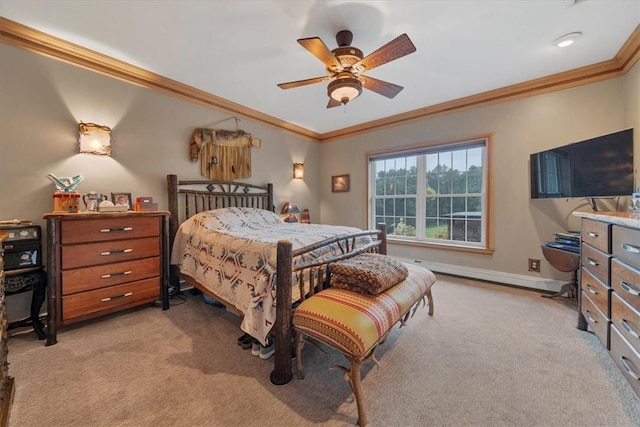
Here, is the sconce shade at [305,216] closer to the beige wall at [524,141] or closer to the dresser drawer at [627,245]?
the beige wall at [524,141]

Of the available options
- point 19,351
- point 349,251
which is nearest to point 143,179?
point 19,351

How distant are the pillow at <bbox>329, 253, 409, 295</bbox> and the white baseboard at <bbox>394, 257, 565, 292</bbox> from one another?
7.52 feet

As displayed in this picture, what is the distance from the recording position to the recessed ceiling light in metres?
2.26

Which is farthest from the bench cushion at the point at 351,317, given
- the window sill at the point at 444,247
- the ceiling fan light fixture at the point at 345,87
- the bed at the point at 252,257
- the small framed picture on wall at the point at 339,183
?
the small framed picture on wall at the point at 339,183

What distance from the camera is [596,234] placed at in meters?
1.78

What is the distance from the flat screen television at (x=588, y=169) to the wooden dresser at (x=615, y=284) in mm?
694

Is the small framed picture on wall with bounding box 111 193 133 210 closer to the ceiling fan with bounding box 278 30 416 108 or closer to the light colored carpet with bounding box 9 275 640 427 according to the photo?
the light colored carpet with bounding box 9 275 640 427

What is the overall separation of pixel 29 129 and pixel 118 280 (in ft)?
5.18

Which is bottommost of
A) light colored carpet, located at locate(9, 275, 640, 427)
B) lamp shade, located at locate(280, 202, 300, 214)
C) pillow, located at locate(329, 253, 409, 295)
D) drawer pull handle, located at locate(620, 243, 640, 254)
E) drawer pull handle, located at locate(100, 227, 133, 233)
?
light colored carpet, located at locate(9, 275, 640, 427)

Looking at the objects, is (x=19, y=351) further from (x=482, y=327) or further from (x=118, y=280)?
(x=482, y=327)

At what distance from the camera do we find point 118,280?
237 centimetres

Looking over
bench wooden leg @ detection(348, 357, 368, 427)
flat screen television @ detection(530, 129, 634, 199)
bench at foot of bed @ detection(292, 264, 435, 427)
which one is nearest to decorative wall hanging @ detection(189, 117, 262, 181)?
bench at foot of bed @ detection(292, 264, 435, 427)

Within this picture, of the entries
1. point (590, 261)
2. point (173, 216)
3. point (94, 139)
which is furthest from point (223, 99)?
point (590, 261)

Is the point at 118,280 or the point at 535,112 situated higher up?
the point at 535,112
